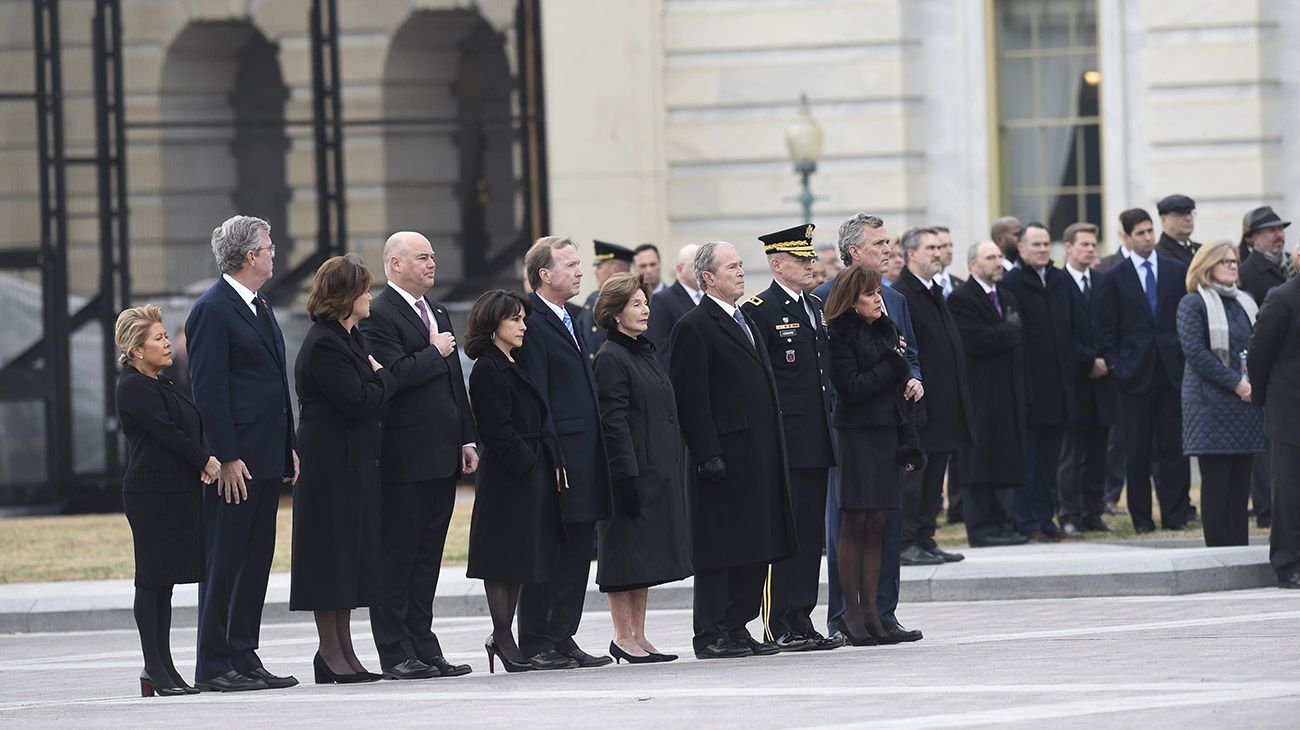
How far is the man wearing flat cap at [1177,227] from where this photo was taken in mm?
17172

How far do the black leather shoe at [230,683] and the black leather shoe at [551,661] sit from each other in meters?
1.27

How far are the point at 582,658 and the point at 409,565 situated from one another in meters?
0.95

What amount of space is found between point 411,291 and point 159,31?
42.8 feet

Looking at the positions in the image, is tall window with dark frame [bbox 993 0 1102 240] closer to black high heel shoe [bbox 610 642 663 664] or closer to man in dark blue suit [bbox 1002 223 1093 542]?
man in dark blue suit [bbox 1002 223 1093 542]

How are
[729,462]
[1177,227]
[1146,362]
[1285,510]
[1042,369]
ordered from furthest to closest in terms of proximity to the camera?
1. [1177,227]
2. [1146,362]
3. [1042,369]
4. [1285,510]
5. [729,462]

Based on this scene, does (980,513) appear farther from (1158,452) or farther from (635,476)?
(635,476)

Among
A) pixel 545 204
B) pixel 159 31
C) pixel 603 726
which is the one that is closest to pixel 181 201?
pixel 159 31

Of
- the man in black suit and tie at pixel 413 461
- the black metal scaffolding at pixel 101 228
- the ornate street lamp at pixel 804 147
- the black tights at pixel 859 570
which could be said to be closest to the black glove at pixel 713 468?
the black tights at pixel 859 570

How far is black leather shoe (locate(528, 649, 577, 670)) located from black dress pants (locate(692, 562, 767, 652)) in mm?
690

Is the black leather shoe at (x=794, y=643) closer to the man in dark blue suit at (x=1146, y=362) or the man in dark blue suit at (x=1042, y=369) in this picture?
the man in dark blue suit at (x=1042, y=369)

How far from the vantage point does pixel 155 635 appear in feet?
36.2

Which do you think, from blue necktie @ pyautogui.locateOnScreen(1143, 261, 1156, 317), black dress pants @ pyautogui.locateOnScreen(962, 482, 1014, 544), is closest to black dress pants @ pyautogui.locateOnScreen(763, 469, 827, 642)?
black dress pants @ pyautogui.locateOnScreen(962, 482, 1014, 544)

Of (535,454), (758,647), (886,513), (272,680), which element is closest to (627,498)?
(535,454)

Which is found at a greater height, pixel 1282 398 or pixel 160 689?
pixel 1282 398
